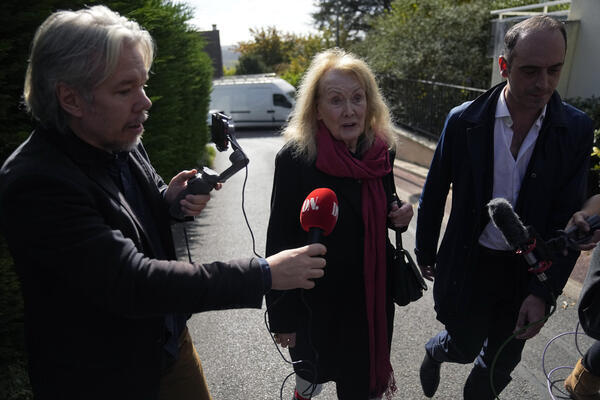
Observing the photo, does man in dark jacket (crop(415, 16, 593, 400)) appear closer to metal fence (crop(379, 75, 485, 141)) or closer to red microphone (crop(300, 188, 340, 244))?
red microphone (crop(300, 188, 340, 244))

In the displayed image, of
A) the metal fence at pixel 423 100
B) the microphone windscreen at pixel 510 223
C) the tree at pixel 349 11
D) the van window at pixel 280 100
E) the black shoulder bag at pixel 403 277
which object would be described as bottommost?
the van window at pixel 280 100

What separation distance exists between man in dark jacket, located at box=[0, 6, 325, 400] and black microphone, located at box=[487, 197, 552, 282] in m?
0.81

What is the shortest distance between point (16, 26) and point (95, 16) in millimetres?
1914

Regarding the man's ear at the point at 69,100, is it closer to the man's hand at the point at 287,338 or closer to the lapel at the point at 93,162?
the lapel at the point at 93,162

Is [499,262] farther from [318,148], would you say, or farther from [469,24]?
[469,24]

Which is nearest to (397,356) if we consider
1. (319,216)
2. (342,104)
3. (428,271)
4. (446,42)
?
(428,271)

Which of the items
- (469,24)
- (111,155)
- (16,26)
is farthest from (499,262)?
(469,24)

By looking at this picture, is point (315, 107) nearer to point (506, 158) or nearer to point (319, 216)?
point (319, 216)

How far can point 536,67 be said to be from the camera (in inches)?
75.3

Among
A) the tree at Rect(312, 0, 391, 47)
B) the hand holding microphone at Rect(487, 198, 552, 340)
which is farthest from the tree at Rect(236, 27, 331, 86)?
the hand holding microphone at Rect(487, 198, 552, 340)

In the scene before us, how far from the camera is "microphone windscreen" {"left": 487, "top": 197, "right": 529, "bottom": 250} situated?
172 centimetres

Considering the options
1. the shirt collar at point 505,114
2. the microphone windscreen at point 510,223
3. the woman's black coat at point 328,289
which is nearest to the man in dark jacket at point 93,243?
the woman's black coat at point 328,289

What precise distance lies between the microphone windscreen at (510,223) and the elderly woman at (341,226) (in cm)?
45

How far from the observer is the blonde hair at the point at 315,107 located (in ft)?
6.79
